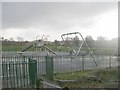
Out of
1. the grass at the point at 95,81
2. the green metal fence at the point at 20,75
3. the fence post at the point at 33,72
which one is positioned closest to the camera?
the fence post at the point at 33,72

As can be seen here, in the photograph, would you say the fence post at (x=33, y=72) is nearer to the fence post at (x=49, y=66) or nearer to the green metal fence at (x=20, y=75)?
the green metal fence at (x=20, y=75)

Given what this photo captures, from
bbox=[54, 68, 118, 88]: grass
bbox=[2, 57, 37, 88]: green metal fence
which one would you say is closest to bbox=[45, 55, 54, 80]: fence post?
bbox=[54, 68, 118, 88]: grass

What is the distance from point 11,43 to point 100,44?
655 inches

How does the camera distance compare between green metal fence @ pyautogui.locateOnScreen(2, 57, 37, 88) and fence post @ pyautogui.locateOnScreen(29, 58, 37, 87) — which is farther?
green metal fence @ pyautogui.locateOnScreen(2, 57, 37, 88)

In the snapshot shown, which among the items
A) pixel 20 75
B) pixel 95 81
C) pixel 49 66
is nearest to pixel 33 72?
pixel 20 75

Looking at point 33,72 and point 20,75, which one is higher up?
point 33,72

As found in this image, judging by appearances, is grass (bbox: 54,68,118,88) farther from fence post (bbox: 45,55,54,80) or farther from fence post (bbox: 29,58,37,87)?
fence post (bbox: 29,58,37,87)

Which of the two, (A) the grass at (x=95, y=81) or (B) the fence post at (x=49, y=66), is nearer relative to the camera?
(A) the grass at (x=95, y=81)

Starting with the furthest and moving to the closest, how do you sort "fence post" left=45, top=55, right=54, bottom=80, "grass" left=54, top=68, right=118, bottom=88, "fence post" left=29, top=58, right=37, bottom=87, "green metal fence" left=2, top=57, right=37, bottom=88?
"fence post" left=45, top=55, right=54, bottom=80 < "grass" left=54, top=68, right=118, bottom=88 < "green metal fence" left=2, top=57, right=37, bottom=88 < "fence post" left=29, top=58, right=37, bottom=87

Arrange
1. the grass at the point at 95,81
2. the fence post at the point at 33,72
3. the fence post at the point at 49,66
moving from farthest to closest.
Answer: the fence post at the point at 49,66 → the grass at the point at 95,81 → the fence post at the point at 33,72

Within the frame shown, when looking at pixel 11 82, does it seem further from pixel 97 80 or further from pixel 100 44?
pixel 100 44

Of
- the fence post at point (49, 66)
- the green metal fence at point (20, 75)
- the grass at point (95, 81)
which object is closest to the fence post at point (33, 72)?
the green metal fence at point (20, 75)

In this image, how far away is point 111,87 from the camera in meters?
9.41

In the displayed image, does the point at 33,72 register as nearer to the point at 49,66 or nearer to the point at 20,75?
the point at 20,75
